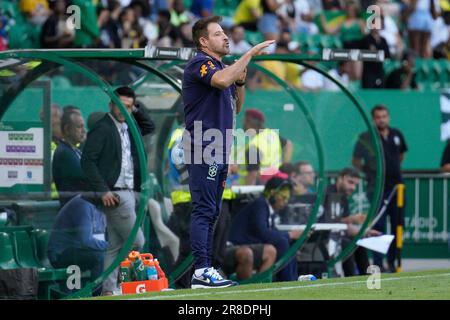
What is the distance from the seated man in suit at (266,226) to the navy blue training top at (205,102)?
3607mm

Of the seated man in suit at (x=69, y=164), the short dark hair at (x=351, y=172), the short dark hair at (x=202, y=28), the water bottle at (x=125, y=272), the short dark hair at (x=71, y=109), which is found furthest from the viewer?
the short dark hair at (x=351, y=172)

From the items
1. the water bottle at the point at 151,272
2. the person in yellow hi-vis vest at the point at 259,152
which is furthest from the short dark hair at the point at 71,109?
the water bottle at the point at 151,272

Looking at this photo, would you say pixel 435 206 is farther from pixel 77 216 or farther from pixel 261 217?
pixel 77 216

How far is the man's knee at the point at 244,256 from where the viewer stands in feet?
43.1

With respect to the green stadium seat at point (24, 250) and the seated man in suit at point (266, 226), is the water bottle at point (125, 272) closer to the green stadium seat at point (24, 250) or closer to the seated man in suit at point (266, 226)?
the green stadium seat at point (24, 250)

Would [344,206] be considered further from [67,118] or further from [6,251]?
[6,251]

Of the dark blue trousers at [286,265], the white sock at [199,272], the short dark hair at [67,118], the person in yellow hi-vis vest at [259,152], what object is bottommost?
the dark blue trousers at [286,265]

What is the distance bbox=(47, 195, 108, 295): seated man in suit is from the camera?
11.5 metres

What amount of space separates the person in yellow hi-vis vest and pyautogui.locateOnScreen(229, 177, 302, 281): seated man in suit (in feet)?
0.44

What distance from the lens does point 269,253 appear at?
13.2 meters

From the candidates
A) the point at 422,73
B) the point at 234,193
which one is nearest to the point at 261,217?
the point at 234,193

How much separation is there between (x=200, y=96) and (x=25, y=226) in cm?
263

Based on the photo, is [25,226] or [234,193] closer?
[25,226]

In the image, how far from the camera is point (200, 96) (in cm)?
959
